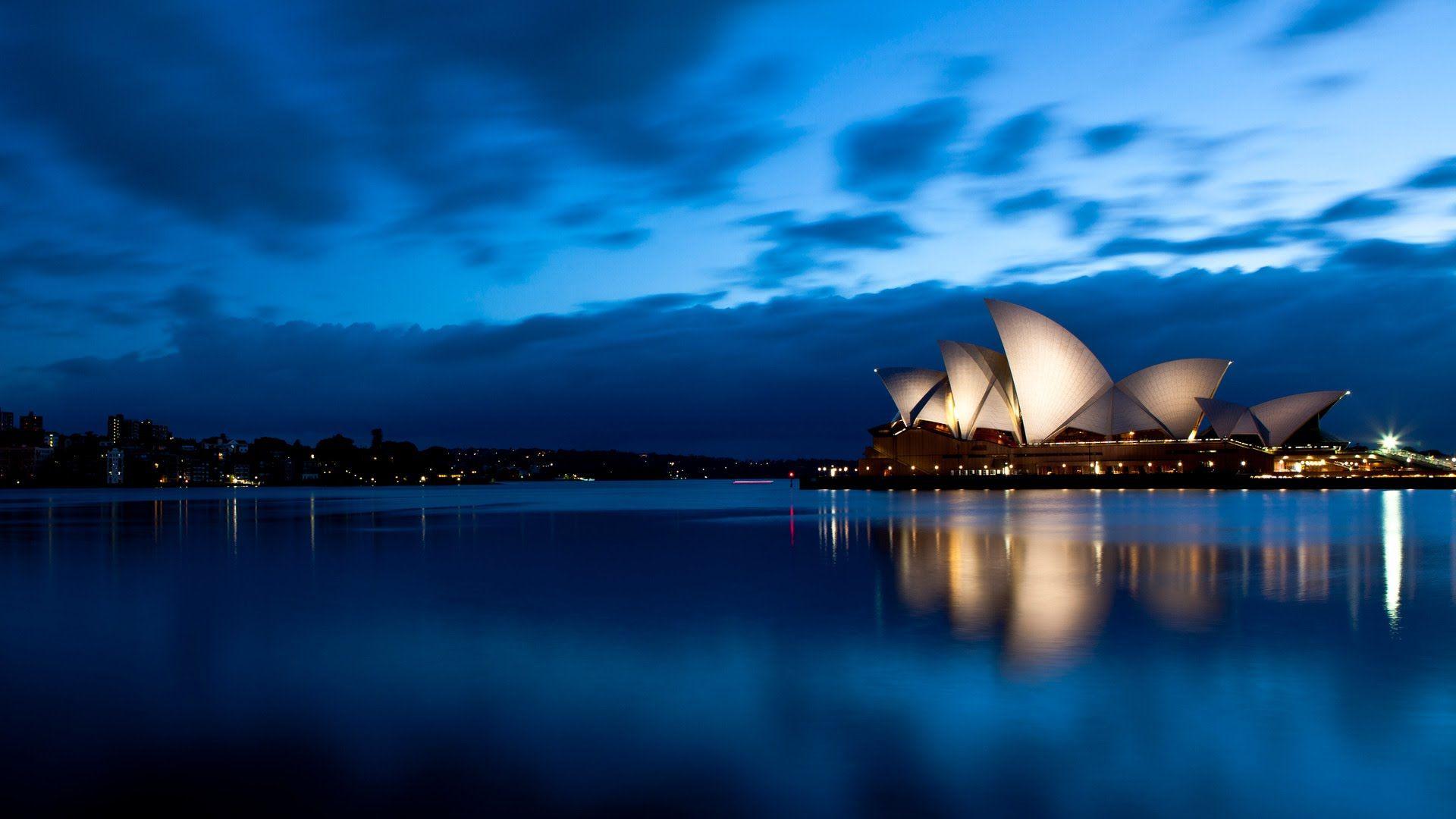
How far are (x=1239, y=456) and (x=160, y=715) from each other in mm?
79314

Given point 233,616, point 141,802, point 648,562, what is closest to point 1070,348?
point 648,562

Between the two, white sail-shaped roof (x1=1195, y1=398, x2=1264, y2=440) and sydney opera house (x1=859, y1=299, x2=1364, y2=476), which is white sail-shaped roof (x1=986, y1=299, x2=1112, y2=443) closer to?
sydney opera house (x1=859, y1=299, x2=1364, y2=476)

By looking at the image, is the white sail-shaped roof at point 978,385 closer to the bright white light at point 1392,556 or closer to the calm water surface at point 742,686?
the bright white light at point 1392,556

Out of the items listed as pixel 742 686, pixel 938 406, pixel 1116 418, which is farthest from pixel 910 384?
pixel 742 686

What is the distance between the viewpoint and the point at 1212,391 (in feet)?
241

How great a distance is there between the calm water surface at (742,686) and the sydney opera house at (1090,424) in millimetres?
51946

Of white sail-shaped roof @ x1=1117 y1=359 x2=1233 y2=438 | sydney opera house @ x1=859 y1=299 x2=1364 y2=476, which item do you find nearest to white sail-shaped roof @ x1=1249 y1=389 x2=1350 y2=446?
sydney opera house @ x1=859 y1=299 x2=1364 y2=476

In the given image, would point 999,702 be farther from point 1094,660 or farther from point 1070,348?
point 1070,348

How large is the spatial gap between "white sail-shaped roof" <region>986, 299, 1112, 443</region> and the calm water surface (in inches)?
1786

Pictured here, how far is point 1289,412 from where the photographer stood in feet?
249

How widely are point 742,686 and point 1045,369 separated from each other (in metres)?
61.8

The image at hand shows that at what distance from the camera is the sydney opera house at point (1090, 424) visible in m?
70.8

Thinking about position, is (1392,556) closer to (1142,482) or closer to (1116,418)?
(1142,482)

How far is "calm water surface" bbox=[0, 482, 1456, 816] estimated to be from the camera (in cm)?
579
